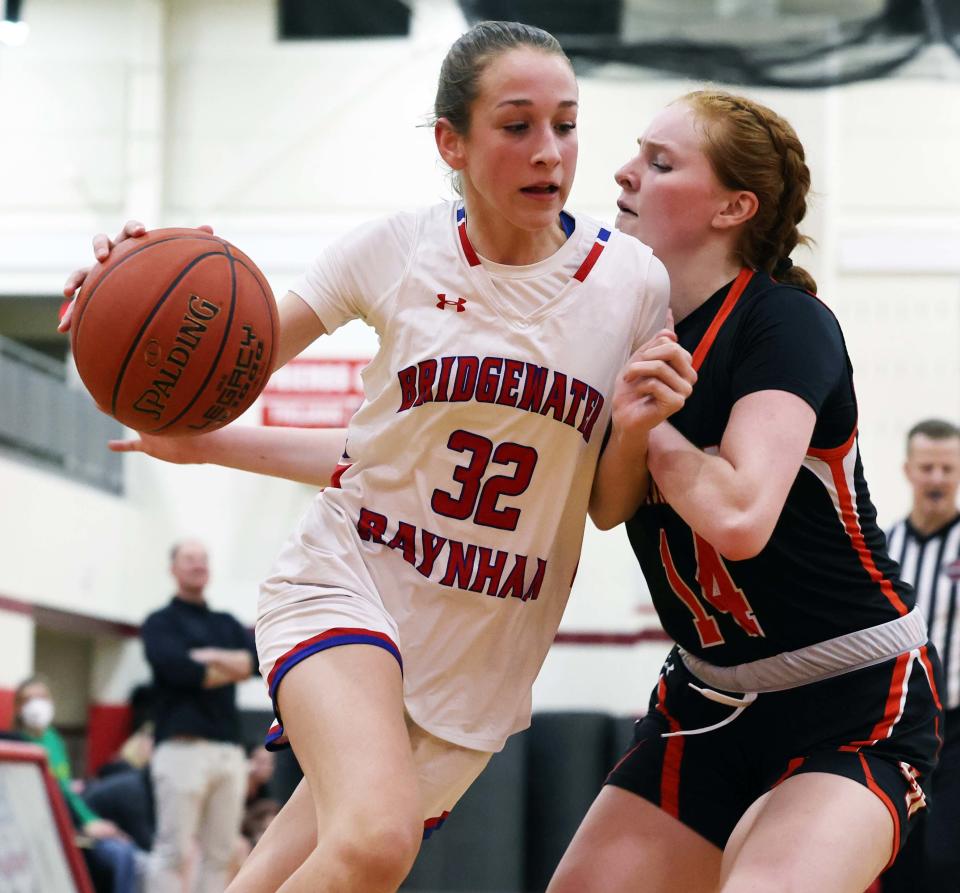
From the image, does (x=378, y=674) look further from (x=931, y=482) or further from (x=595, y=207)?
(x=595, y=207)

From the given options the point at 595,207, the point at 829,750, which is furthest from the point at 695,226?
the point at 595,207

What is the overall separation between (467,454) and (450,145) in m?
0.60

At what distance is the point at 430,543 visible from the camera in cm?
271

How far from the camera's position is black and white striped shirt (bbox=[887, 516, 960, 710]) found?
5.39 meters

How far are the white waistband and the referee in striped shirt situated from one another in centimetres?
239

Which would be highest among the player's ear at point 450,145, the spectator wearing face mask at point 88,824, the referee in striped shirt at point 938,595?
the player's ear at point 450,145

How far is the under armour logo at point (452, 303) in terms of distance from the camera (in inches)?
108

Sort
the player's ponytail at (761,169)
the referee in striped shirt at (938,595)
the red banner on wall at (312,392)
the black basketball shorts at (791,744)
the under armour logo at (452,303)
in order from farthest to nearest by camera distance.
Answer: the red banner on wall at (312,392) → the referee in striped shirt at (938,595) → the player's ponytail at (761,169) → the under armour logo at (452,303) → the black basketball shorts at (791,744)

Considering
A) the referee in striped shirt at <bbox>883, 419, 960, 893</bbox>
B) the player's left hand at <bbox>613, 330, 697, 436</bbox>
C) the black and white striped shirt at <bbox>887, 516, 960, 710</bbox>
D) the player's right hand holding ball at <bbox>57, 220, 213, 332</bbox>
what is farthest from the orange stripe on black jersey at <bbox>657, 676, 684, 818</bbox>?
the black and white striped shirt at <bbox>887, 516, 960, 710</bbox>

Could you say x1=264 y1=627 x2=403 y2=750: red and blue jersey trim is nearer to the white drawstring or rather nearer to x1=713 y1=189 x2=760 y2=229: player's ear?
the white drawstring

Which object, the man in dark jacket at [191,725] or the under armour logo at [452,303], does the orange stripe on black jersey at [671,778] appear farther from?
the man in dark jacket at [191,725]

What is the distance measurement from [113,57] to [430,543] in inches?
464

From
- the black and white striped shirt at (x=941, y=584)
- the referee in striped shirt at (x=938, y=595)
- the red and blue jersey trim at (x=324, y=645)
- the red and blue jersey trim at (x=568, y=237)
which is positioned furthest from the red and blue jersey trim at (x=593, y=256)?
the black and white striped shirt at (x=941, y=584)

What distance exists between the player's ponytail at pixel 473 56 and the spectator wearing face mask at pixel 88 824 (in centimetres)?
428
